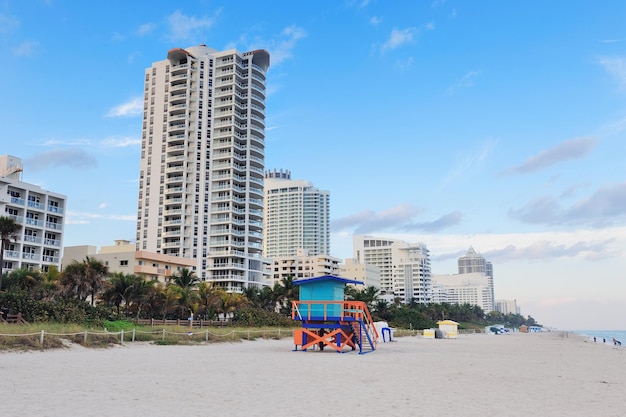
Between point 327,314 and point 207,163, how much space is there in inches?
3220

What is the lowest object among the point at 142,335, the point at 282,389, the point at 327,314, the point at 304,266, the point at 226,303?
the point at 282,389

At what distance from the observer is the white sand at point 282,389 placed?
1069 centimetres

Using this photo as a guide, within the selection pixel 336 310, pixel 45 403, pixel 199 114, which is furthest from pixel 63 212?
pixel 45 403

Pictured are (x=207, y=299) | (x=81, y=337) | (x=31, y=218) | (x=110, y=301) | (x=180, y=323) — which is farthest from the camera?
(x=31, y=218)

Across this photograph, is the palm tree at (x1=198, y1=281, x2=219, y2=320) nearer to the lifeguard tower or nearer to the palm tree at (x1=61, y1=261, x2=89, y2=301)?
the palm tree at (x1=61, y1=261, x2=89, y2=301)

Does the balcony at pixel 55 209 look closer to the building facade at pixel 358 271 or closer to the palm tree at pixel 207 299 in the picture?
the palm tree at pixel 207 299

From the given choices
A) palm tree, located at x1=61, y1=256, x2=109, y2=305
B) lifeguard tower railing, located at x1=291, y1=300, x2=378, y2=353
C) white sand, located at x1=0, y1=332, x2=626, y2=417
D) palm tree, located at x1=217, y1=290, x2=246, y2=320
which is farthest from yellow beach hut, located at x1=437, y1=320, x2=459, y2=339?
white sand, located at x1=0, y1=332, x2=626, y2=417

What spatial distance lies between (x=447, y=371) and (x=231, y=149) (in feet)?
293

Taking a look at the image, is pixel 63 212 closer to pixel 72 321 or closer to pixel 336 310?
pixel 72 321

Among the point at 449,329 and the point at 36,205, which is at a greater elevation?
the point at 36,205

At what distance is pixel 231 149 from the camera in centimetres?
10481

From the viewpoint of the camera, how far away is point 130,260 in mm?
77875

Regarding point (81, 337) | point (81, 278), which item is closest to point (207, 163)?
point (81, 278)

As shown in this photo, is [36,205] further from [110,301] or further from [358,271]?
[358,271]
